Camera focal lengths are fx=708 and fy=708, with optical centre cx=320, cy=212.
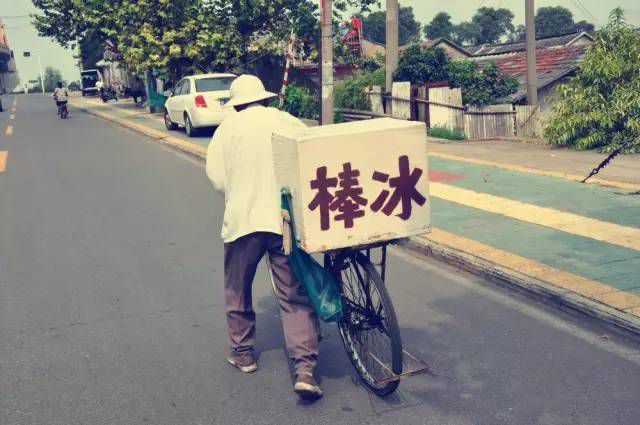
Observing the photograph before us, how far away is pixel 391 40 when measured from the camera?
17.5 meters

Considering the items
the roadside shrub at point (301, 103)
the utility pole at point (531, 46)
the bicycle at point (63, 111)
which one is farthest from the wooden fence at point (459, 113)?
the bicycle at point (63, 111)

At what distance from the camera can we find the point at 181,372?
4.43 meters

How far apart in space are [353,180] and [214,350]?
1779mm

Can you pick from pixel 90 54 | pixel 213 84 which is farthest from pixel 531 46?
pixel 90 54

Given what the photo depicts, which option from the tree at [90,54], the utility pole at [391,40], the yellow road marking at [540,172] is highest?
the tree at [90,54]

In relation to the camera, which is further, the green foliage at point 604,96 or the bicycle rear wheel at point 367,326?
the green foliage at point 604,96

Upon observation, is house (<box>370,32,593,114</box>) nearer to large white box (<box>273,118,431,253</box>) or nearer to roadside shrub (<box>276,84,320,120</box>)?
roadside shrub (<box>276,84,320,120</box>)

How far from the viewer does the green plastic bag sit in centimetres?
394

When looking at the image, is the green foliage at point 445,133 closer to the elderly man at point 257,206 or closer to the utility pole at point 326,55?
the utility pole at point 326,55

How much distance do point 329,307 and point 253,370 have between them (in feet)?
2.63

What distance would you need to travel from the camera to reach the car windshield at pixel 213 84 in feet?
62.1

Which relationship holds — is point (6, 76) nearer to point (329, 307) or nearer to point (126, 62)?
point (126, 62)

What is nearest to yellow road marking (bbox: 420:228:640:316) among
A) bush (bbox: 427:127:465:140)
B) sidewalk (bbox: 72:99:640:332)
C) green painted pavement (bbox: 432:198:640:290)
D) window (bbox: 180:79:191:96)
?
sidewalk (bbox: 72:99:640:332)

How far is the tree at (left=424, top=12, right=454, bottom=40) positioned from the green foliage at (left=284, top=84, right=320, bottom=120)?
9322 cm
